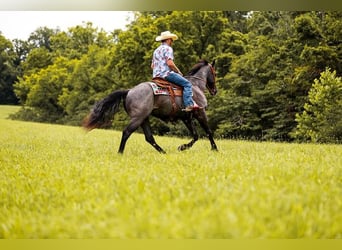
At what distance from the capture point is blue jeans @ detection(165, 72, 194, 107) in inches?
195

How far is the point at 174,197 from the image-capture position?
281 cm

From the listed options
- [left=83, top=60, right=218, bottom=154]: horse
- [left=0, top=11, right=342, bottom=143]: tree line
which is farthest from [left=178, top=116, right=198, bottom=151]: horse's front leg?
[left=0, top=11, right=342, bottom=143]: tree line

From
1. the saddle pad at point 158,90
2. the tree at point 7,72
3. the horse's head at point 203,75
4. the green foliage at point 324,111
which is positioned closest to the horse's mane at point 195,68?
the horse's head at point 203,75

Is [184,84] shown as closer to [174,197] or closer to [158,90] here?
[158,90]

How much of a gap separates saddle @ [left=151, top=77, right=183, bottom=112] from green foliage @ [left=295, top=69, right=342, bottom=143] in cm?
183

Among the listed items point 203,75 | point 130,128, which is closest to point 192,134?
point 203,75

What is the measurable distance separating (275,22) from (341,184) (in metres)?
3.17

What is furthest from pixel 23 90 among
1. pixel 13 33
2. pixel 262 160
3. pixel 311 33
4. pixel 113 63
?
pixel 311 33

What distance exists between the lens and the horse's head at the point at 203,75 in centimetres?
541

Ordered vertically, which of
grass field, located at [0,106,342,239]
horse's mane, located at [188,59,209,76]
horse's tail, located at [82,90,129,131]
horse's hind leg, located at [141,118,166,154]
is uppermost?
horse's mane, located at [188,59,209,76]

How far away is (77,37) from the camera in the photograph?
597 cm

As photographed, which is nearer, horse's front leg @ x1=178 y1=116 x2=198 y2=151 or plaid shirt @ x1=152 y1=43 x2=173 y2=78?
plaid shirt @ x1=152 y1=43 x2=173 y2=78

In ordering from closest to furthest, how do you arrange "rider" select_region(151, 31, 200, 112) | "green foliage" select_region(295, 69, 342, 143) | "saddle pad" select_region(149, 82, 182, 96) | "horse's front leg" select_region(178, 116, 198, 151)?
"saddle pad" select_region(149, 82, 182, 96)
"rider" select_region(151, 31, 200, 112)
"horse's front leg" select_region(178, 116, 198, 151)
"green foliage" select_region(295, 69, 342, 143)

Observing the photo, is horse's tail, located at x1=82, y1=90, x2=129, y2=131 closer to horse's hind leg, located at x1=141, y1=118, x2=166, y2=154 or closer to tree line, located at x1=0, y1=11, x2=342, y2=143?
horse's hind leg, located at x1=141, y1=118, x2=166, y2=154
